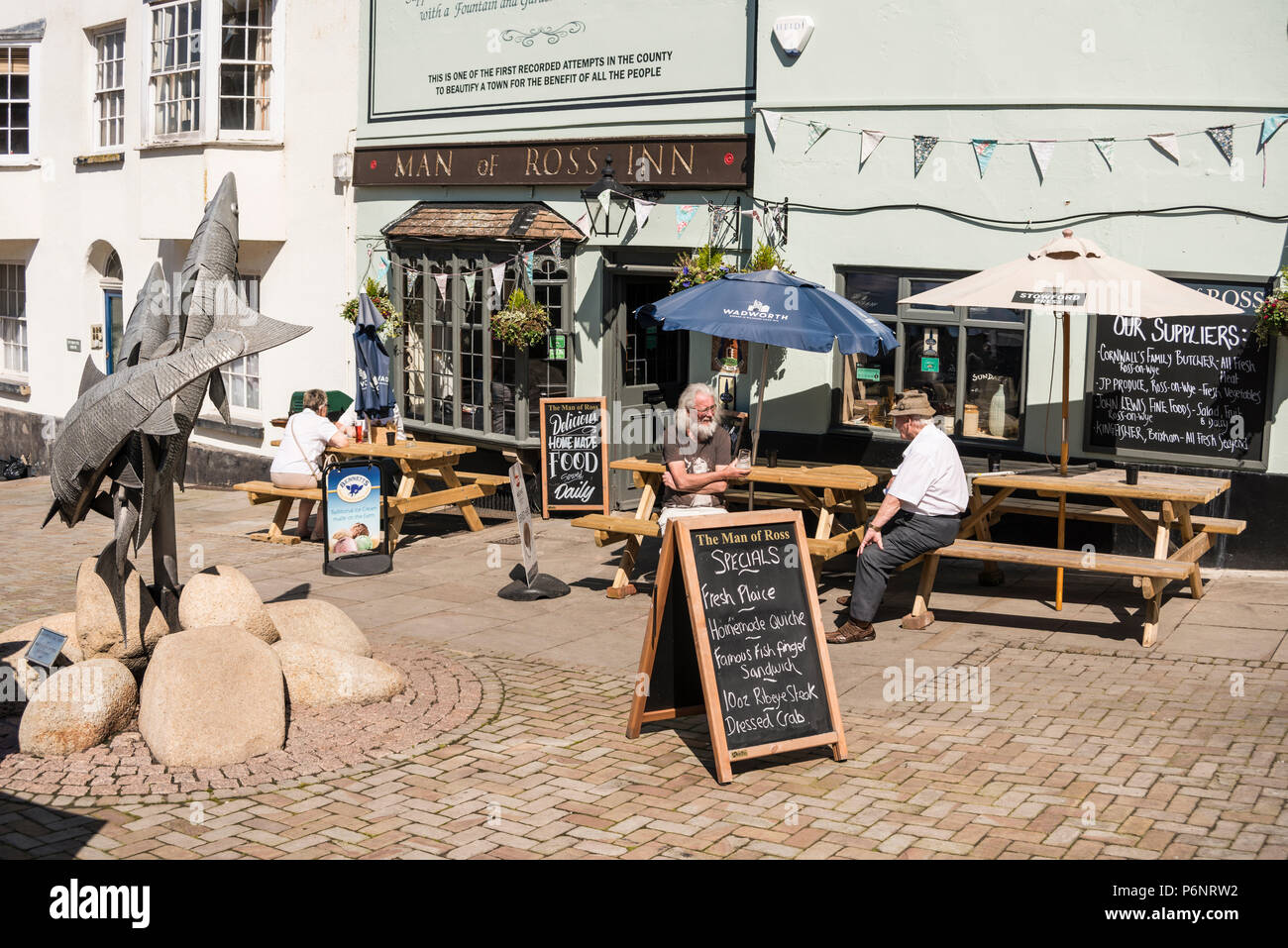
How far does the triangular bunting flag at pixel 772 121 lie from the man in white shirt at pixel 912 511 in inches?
153

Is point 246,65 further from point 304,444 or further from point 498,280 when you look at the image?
point 304,444

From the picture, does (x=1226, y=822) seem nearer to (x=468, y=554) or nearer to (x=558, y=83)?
(x=468, y=554)

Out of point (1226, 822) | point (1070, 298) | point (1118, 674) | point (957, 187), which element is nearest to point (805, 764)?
point (1226, 822)

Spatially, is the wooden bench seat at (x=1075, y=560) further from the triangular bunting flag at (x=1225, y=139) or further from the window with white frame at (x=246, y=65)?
the window with white frame at (x=246, y=65)

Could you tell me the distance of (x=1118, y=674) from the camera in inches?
316

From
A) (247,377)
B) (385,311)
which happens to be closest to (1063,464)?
(385,311)

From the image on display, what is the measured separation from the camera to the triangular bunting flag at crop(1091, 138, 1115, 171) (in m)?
10.4

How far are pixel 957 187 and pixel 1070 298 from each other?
2346 mm

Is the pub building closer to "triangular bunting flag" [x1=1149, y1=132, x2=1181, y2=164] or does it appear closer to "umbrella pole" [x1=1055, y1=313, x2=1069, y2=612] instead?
"triangular bunting flag" [x1=1149, y1=132, x2=1181, y2=164]

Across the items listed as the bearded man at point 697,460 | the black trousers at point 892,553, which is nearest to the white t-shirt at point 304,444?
the bearded man at point 697,460

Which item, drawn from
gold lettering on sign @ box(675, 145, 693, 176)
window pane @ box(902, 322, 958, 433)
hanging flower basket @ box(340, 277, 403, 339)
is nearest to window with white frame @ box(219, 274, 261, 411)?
hanging flower basket @ box(340, 277, 403, 339)

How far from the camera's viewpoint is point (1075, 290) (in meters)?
9.04

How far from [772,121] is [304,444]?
537 centimetres

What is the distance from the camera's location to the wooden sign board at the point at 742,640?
652 centimetres
